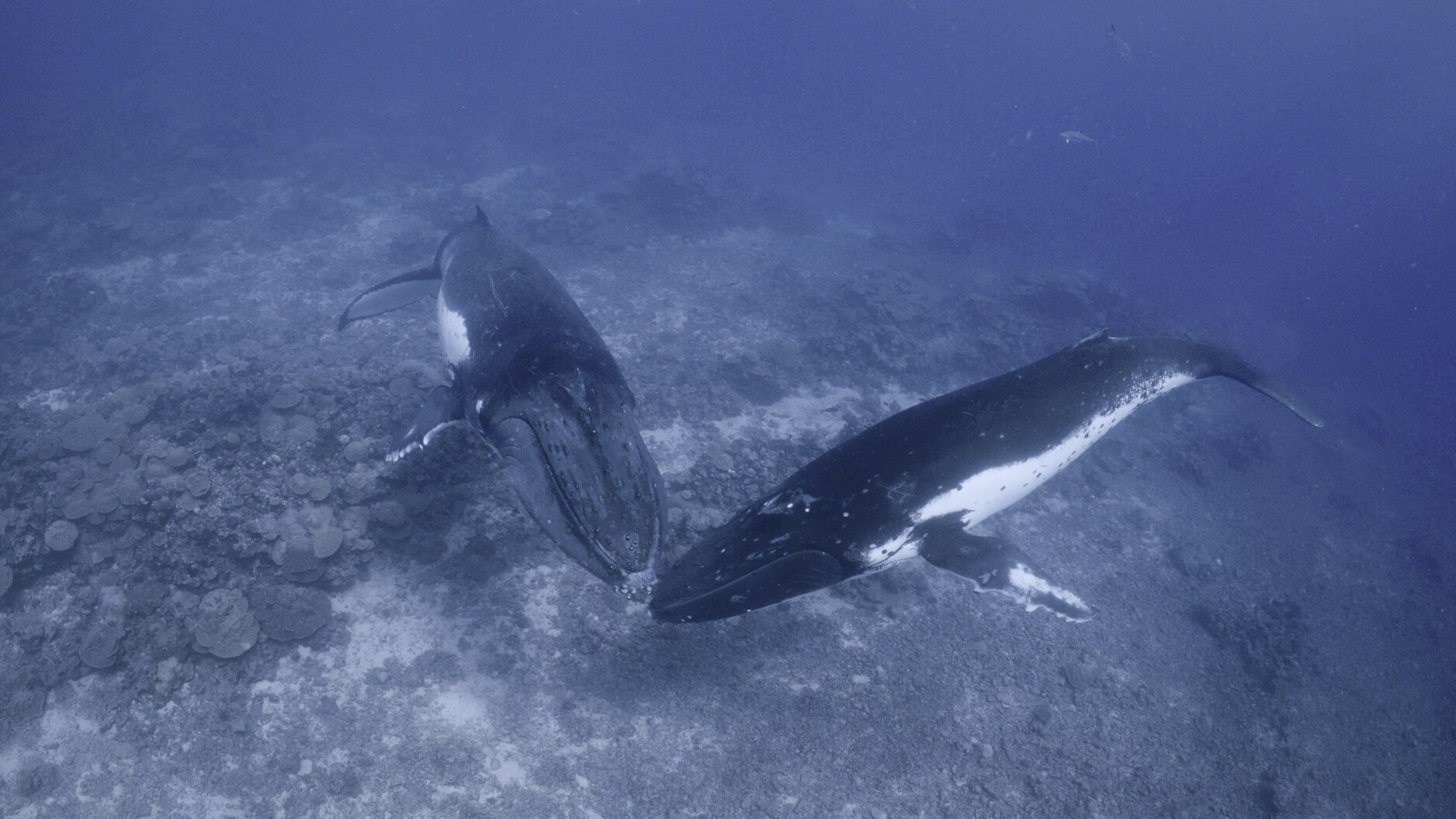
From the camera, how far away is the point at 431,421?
16.8 feet

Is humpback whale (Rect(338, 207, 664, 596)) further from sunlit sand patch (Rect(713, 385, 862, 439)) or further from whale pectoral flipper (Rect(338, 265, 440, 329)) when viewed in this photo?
sunlit sand patch (Rect(713, 385, 862, 439))

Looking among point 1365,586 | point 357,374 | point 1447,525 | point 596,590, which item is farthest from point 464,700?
point 1447,525

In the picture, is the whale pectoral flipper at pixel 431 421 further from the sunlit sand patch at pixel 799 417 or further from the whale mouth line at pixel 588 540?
the sunlit sand patch at pixel 799 417

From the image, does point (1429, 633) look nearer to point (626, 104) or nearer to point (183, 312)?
point (183, 312)

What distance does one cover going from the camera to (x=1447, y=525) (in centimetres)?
1440

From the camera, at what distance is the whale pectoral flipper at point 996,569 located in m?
4.67

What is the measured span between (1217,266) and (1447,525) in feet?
98.3

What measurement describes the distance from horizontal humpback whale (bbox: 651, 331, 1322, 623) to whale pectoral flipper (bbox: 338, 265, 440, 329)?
6.23 meters

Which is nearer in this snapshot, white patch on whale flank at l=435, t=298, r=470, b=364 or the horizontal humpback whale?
the horizontal humpback whale

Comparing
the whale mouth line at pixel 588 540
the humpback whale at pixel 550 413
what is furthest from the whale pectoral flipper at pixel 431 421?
the whale mouth line at pixel 588 540

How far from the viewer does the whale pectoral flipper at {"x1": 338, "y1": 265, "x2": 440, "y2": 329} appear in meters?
8.14

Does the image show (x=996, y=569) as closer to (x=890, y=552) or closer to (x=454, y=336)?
(x=890, y=552)

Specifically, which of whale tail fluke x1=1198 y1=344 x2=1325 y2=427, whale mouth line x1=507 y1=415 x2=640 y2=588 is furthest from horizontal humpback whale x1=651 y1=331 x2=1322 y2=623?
whale tail fluke x1=1198 y1=344 x2=1325 y2=427

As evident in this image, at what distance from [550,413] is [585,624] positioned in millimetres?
2820
